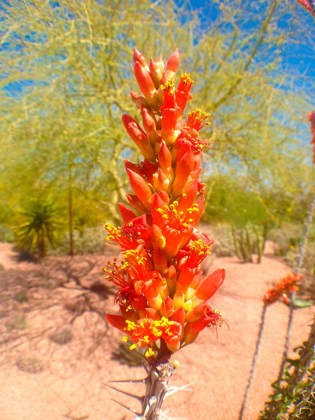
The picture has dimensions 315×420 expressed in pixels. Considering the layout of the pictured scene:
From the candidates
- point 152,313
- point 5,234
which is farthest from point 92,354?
point 5,234

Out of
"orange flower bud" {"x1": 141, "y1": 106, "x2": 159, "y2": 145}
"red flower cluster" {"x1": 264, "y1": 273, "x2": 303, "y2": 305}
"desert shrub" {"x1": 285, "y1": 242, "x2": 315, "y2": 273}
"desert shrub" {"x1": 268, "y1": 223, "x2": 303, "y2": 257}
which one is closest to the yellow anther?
"orange flower bud" {"x1": 141, "y1": 106, "x2": 159, "y2": 145}

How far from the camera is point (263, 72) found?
4422 mm

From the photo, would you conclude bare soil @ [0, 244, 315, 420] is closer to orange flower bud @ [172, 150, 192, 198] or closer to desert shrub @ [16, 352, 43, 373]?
desert shrub @ [16, 352, 43, 373]

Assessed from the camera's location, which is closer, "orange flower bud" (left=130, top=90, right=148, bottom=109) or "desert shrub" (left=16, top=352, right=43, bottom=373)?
"orange flower bud" (left=130, top=90, right=148, bottom=109)

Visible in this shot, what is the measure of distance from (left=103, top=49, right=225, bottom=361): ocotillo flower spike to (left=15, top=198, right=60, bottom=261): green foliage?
535 centimetres

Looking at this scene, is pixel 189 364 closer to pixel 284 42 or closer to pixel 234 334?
pixel 234 334

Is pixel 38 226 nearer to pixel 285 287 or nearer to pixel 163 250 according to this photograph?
pixel 285 287

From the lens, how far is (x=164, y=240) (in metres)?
0.93

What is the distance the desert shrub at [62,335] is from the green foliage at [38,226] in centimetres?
289

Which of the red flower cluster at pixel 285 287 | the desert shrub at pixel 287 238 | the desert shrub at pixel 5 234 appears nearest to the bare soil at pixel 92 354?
the red flower cluster at pixel 285 287

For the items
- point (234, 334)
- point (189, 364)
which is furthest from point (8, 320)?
point (234, 334)

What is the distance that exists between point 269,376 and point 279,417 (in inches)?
58.4

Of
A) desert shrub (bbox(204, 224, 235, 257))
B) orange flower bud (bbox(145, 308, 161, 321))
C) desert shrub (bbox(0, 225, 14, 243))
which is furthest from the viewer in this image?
desert shrub (bbox(204, 224, 235, 257))

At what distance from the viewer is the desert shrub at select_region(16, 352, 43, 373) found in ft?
7.92
